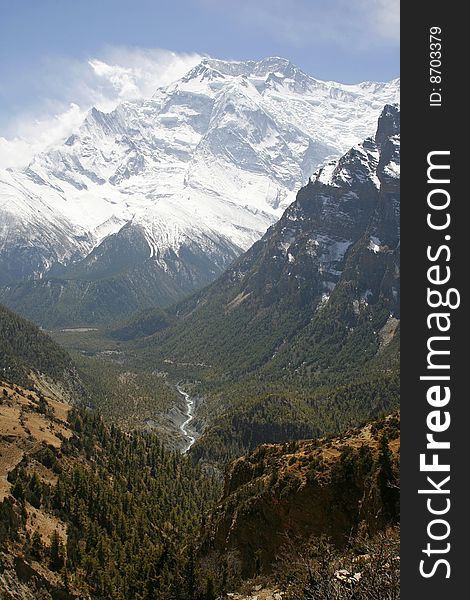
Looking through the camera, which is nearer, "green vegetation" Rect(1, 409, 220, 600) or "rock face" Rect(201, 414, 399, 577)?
"rock face" Rect(201, 414, 399, 577)

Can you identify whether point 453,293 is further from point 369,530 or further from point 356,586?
point 369,530

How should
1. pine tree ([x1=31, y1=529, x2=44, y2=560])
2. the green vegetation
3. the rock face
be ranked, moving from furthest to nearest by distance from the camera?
pine tree ([x1=31, y1=529, x2=44, y2=560])
the green vegetation
the rock face

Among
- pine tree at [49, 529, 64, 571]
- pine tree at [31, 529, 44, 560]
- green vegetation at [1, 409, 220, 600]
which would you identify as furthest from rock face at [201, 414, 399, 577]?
pine tree at [31, 529, 44, 560]

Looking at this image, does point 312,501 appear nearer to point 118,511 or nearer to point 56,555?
point 56,555

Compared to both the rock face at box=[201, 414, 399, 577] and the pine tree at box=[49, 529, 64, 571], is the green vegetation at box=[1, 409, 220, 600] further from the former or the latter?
the rock face at box=[201, 414, 399, 577]

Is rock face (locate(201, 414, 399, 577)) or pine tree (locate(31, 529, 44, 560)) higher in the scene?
rock face (locate(201, 414, 399, 577))

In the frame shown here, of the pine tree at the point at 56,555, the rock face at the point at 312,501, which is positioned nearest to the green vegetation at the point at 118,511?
the pine tree at the point at 56,555

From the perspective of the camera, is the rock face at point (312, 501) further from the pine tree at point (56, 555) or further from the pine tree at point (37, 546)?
the pine tree at point (37, 546)

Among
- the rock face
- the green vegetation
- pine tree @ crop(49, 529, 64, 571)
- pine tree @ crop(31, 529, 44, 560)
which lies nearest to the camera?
the rock face

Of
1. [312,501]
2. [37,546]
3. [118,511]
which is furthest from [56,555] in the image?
[312,501]
